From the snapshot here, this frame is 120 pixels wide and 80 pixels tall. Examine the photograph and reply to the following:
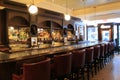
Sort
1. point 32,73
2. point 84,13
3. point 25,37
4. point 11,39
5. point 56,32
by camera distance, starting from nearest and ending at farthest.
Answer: point 32,73, point 11,39, point 25,37, point 56,32, point 84,13

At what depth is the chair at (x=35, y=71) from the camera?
1.99 meters

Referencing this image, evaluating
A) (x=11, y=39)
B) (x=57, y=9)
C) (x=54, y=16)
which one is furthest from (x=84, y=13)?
(x=11, y=39)

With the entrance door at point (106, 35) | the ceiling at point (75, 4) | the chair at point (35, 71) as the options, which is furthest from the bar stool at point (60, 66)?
the entrance door at point (106, 35)

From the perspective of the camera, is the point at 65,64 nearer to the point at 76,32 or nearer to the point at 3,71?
the point at 3,71

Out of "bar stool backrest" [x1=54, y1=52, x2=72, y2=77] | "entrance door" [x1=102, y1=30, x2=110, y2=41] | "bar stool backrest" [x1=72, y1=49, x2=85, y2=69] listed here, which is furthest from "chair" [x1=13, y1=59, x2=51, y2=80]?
"entrance door" [x1=102, y1=30, x2=110, y2=41]

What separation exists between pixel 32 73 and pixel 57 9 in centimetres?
756

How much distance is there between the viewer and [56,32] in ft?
29.1

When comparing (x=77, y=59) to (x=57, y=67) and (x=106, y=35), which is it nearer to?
(x=57, y=67)

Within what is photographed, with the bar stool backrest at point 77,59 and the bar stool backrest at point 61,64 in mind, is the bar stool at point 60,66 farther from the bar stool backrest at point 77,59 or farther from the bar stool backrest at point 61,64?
the bar stool backrest at point 77,59

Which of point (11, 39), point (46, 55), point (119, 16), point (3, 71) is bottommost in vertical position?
point (3, 71)

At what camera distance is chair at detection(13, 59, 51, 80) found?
1.99 meters

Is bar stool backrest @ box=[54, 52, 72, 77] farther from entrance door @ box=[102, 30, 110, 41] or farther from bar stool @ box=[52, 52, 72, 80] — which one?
entrance door @ box=[102, 30, 110, 41]

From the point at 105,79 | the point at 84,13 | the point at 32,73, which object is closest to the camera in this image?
the point at 32,73

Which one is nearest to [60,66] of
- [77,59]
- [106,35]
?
[77,59]
